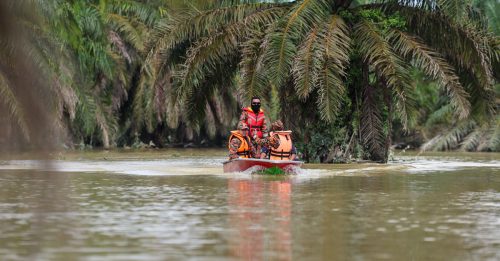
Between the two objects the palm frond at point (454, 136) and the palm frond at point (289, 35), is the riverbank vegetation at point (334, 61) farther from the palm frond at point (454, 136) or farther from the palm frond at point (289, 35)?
the palm frond at point (454, 136)

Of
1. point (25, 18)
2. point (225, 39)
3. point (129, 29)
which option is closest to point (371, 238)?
point (25, 18)

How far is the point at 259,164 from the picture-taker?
2097cm

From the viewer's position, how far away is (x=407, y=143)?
50.6 meters

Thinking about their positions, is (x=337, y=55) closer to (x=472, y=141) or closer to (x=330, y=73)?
(x=330, y=73)

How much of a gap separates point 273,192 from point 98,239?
23.6ft

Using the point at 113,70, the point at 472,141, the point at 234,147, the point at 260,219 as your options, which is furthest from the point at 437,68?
the point at 113,70

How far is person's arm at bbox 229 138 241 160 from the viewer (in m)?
22.7

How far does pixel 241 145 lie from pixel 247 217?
11.2 metres

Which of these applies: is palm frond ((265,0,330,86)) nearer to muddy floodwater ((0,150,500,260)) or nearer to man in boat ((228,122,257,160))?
man in boat ((228,122,257,160))

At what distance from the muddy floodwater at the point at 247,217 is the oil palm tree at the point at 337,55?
5518 mm

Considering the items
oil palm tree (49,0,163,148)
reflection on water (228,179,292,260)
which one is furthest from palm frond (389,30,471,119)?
oil palm tree (49,0,163,148)

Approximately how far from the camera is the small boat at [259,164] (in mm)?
20577

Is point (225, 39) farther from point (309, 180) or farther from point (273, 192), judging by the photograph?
point (273, 192)

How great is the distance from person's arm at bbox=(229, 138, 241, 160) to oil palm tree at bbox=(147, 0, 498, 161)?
270 cm
